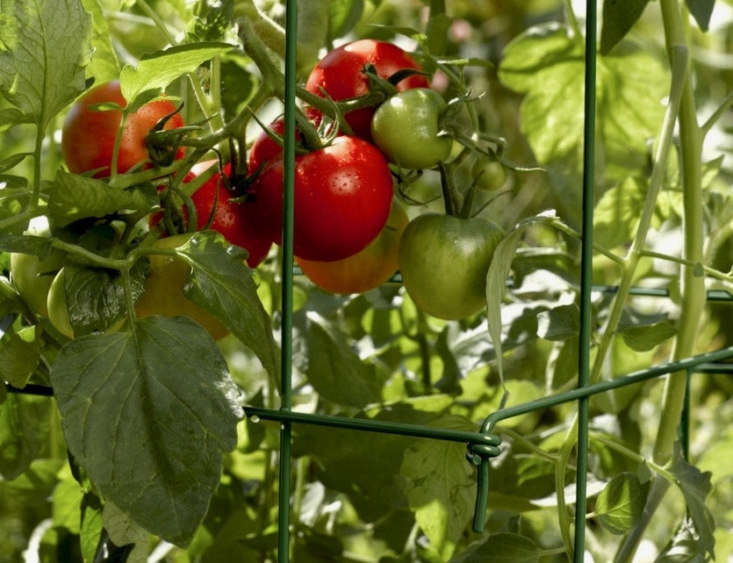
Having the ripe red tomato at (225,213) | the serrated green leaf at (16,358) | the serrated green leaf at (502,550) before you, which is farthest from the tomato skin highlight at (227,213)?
the serrated green leaf at (502,550)

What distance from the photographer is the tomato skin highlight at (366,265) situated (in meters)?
0.62

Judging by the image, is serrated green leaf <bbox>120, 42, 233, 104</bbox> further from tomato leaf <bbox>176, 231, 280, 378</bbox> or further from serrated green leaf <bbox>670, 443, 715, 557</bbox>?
serrated green leaf <bbox>670, 443, 715, 557</bbox>

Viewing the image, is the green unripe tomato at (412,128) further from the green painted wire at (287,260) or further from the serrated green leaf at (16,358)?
the serrated green leaf at (16,358)

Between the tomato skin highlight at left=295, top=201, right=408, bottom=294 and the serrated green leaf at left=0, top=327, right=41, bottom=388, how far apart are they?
0.15 metres

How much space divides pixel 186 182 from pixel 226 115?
160 millimetres

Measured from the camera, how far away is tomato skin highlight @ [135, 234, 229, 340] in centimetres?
54

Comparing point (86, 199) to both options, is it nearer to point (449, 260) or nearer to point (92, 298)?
point (92, 298)

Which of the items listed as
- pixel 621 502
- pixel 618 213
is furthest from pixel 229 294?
pixel 618 213

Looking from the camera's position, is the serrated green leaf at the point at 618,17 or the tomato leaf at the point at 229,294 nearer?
the tomato leaf at the point at 229,294

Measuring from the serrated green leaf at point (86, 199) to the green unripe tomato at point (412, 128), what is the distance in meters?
0.12

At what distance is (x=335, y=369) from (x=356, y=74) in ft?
0.78

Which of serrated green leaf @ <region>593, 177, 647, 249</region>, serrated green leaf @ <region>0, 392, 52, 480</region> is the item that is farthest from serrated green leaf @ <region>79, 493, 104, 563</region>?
serrated green leaf @ <region>593, 177, 647, 249</region>

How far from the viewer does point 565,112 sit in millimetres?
853

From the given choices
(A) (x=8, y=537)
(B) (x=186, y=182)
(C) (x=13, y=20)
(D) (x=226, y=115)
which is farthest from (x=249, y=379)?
(C) (x=13, y=20)
